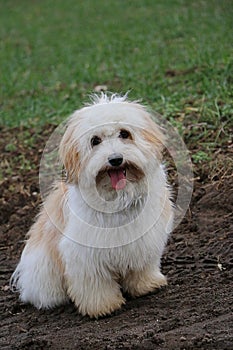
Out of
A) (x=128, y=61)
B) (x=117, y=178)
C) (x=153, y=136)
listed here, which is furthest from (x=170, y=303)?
(x=128, y=61)

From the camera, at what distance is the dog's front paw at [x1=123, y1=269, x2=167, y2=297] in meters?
4.64

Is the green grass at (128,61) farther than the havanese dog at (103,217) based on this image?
Yes

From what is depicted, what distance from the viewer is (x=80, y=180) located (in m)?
4.11

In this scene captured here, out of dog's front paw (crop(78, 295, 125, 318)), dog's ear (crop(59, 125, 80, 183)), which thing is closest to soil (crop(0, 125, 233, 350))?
dog's front paw (crop(78, 295, 125, 318))

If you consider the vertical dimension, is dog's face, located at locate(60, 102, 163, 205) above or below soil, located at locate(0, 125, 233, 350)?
above

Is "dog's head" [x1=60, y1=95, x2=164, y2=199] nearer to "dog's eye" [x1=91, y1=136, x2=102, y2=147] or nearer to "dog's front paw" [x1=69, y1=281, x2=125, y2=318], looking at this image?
"dog's eye" [x1=91, y1=136, x2=102, y2=147]

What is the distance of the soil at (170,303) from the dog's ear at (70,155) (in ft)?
3.21

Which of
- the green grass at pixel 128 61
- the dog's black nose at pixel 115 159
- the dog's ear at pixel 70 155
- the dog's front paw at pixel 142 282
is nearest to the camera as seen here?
the dog's black nose at pixel 115 159

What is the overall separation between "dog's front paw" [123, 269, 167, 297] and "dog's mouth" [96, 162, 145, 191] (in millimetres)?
794

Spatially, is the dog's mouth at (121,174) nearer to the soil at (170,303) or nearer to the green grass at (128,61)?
the soil at (170,303)

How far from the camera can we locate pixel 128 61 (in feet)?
30.9

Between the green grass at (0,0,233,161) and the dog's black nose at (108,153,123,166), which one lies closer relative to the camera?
the dog's black nose at (108,153,123,166)

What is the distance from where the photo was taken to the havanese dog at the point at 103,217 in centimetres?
403

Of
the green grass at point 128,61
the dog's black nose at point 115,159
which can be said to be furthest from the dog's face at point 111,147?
the green grass at point 128,61
